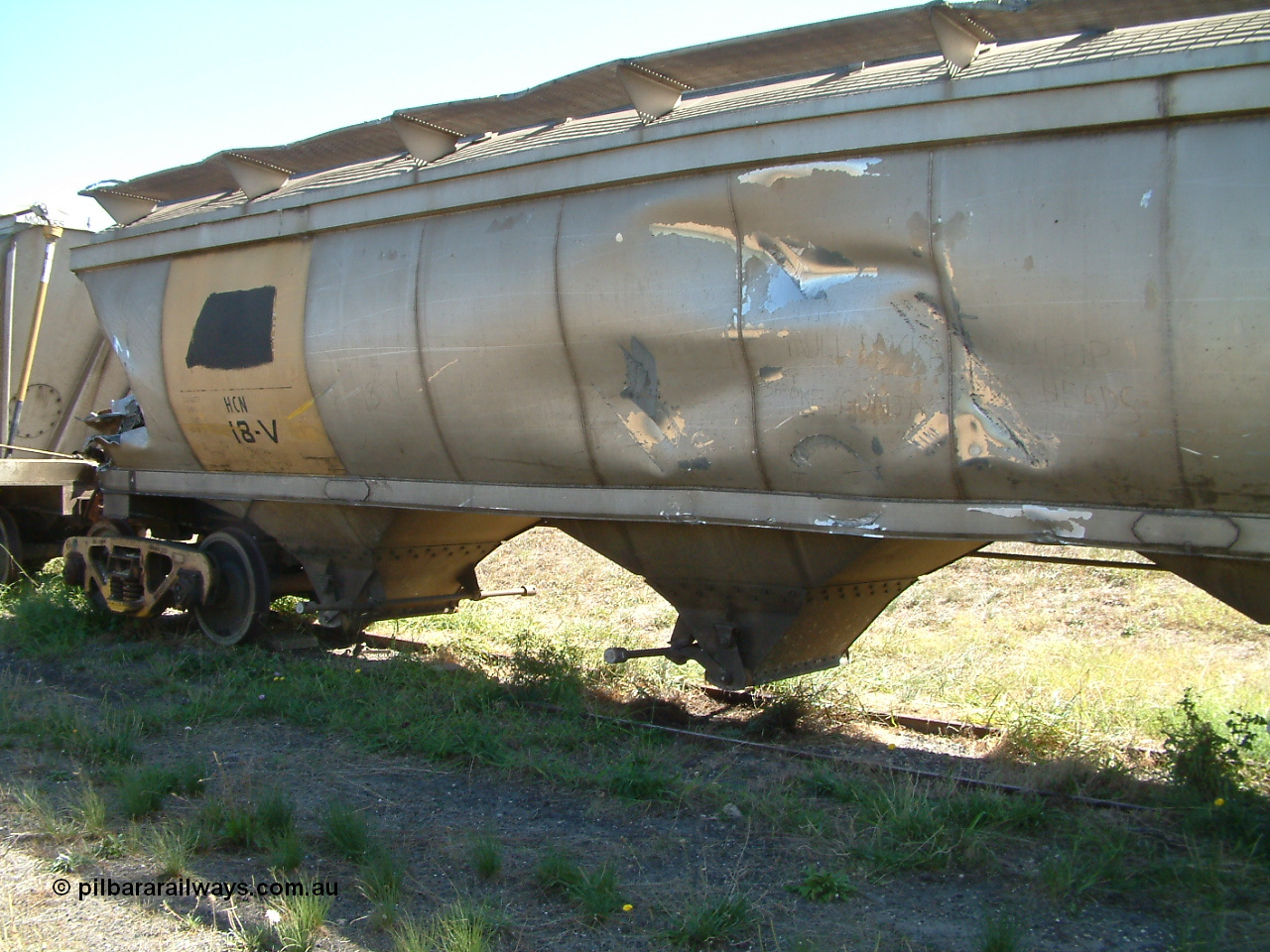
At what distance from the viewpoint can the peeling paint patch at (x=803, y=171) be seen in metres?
4.25

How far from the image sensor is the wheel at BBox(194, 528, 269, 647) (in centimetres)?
762

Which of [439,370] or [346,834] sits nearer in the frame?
[346,834]

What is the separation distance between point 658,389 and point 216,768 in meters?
2.98

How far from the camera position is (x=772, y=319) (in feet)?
14.8

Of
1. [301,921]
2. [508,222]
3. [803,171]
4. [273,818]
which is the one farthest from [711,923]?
[508,222]

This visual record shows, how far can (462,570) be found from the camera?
782 cm

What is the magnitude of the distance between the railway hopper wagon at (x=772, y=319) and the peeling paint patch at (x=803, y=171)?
0.01 metres

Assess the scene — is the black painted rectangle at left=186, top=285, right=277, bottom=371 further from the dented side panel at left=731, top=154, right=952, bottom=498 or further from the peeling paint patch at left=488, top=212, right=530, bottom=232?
the dented side panel at left=731, top=154, right=952, bottom=498

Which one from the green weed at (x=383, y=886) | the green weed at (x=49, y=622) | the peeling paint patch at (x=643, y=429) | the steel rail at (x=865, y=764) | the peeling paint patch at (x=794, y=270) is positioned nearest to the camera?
the green weed at (x=383, y=886)

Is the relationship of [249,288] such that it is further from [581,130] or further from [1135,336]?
[1135,336]

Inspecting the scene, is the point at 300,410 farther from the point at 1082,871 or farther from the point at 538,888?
the point at 1082,871

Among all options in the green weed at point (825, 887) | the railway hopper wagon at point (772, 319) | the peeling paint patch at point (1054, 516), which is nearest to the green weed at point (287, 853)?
the green weed at point (825, 887)

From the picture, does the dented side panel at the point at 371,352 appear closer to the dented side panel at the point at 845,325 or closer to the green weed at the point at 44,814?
the dented side panel at the point at 845,325

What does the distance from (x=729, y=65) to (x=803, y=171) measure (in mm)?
1023
